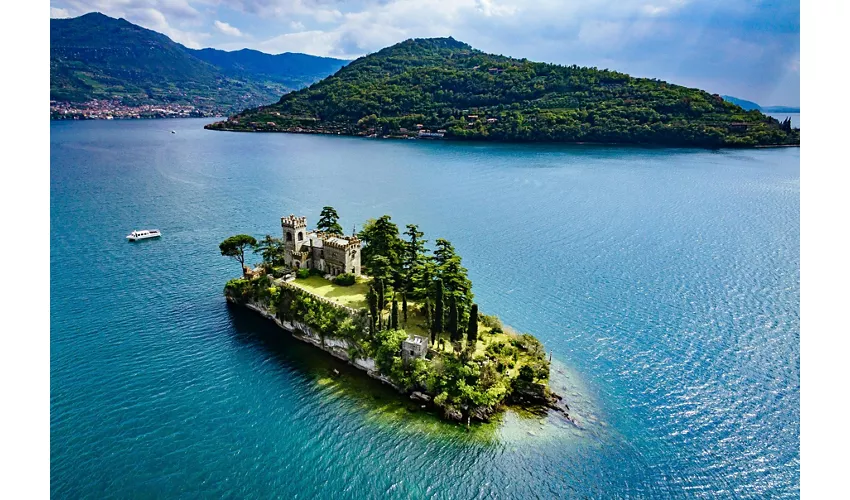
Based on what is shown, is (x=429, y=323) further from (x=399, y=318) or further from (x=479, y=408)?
(x=479, y=408)

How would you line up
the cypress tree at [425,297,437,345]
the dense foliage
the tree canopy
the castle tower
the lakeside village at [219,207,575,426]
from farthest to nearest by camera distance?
the tree canopy → the castle tower → the cypress tree at [425,297,437,345] → the lakeside village at [219,207,575,426] → the dense foliage

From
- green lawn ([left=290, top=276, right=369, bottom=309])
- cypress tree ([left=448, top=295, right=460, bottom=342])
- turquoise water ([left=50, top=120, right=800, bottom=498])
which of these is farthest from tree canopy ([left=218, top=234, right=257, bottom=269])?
cypress tree ([left=448, top=295, right=460, bottom=342])

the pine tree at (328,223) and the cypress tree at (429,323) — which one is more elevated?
the pine tree at (328,223)

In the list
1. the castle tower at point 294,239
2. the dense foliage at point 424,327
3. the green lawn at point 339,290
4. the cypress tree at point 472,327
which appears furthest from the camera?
the castle tower at point 294,239

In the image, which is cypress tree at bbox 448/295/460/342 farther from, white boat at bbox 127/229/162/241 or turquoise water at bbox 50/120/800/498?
white boat at bbox 127/229/162/241

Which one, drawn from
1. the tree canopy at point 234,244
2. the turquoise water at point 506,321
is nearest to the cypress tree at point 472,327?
the turquoise water at point 506,321

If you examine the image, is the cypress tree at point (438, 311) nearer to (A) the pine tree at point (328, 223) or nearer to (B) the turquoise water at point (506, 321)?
(B) the turquoise water at point (506, 321)
